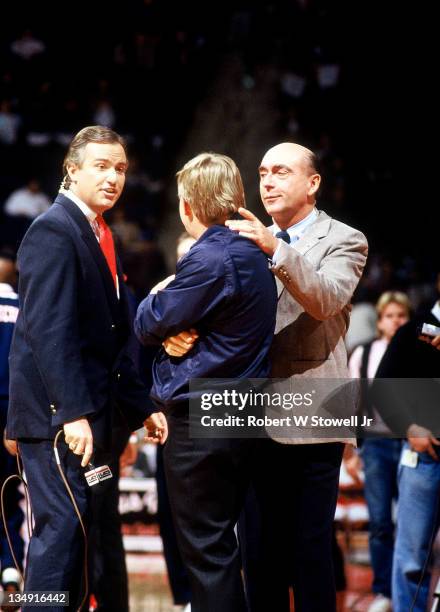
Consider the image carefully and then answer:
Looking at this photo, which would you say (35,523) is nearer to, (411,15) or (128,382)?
(128,382)

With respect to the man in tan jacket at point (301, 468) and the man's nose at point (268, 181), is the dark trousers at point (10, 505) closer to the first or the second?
the man in tan jacket at point (301, 468)

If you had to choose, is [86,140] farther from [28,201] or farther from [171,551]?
[28,201]

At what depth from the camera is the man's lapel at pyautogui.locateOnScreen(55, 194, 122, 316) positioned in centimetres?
332

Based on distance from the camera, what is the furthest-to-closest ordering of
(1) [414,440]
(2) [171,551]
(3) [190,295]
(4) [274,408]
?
(2) [171,551] → (1) [414,440] → (4) [274,408] → (3) [190,295]

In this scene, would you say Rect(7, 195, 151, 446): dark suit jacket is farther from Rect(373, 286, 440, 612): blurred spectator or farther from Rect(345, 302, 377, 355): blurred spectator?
Rect(345, 302, 377, 355): blurred spectator

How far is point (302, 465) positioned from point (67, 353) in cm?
92

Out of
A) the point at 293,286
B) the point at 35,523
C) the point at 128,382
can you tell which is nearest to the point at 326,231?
the point at 293,286

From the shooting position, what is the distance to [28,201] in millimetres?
10078

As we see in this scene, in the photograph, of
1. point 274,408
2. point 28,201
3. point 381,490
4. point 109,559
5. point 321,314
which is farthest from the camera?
point 28,201

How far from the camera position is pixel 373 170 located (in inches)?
438

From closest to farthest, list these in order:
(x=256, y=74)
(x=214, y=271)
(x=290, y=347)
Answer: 1. (x=214, y=271)
2. (x=290, y=347)
3. (x=256, y=74)

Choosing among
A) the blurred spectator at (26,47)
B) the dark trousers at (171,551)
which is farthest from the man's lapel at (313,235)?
the blurred spectator at (26,47)

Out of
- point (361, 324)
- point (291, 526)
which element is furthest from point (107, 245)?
point (361, 324)

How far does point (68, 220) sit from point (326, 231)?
0.93 metres
